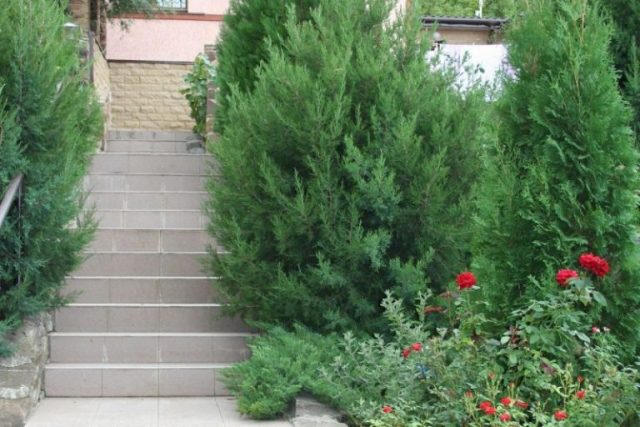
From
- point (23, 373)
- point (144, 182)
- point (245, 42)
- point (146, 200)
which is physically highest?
point (245, 42)

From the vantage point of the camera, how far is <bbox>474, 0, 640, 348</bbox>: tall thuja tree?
5.09 m

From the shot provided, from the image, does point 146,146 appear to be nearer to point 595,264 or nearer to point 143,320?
point 143,320

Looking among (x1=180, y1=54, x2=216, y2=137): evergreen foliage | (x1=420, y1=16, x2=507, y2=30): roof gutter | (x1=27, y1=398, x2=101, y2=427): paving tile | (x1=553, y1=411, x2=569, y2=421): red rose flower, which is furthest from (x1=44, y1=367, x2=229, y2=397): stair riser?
(x1=420, y1=16, x2=507, y2=30): roof gutter

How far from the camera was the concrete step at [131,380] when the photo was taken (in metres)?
6.84

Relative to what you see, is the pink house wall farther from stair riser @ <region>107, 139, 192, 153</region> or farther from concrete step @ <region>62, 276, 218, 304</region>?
concrete step @ <region>62, 276, 218, 304</region>

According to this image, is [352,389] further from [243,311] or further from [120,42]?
[120,42]

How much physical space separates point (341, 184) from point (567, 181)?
218cm

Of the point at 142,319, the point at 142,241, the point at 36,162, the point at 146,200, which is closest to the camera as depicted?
the point at 36,162

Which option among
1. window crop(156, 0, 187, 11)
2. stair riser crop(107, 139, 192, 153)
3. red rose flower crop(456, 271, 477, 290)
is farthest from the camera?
window crop(156, 0, 187, 11)

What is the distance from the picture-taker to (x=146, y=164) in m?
11.2

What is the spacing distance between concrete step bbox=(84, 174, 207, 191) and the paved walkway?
4021mm

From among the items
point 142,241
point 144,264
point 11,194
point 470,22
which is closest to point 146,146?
point 142,241

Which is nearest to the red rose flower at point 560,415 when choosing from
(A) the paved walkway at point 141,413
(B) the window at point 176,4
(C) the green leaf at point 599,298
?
(C) the green leaf at point 599,298

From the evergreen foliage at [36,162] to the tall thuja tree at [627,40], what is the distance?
369 centimetres
